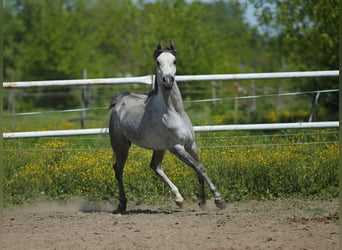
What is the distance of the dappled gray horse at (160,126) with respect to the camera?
7535 mm

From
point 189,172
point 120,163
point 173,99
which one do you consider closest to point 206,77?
point 189,172

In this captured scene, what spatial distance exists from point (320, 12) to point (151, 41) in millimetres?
8452

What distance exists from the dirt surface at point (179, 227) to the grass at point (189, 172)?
0.33 m

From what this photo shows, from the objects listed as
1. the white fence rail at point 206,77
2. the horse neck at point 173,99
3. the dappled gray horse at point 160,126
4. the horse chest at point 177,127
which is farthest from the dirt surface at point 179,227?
the white fence rail at point 206,77

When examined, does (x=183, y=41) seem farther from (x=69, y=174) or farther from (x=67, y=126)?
(x=69, y=174)

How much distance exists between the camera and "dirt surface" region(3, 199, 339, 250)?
5.85m

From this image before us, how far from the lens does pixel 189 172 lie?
8.86m

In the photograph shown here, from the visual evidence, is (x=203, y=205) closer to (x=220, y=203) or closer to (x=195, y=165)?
(x=220, y=203)

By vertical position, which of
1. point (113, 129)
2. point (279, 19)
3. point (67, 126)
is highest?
point (279, 19)

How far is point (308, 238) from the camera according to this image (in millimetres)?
5902

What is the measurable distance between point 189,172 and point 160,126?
131 centimetres

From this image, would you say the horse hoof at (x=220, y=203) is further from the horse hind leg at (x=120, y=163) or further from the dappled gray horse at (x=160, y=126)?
the horse hind leg at (x=120, y=163)

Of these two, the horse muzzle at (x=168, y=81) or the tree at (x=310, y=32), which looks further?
the tree at (x=310, y=32)

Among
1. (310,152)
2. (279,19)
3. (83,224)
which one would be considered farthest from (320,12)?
(83,224)
